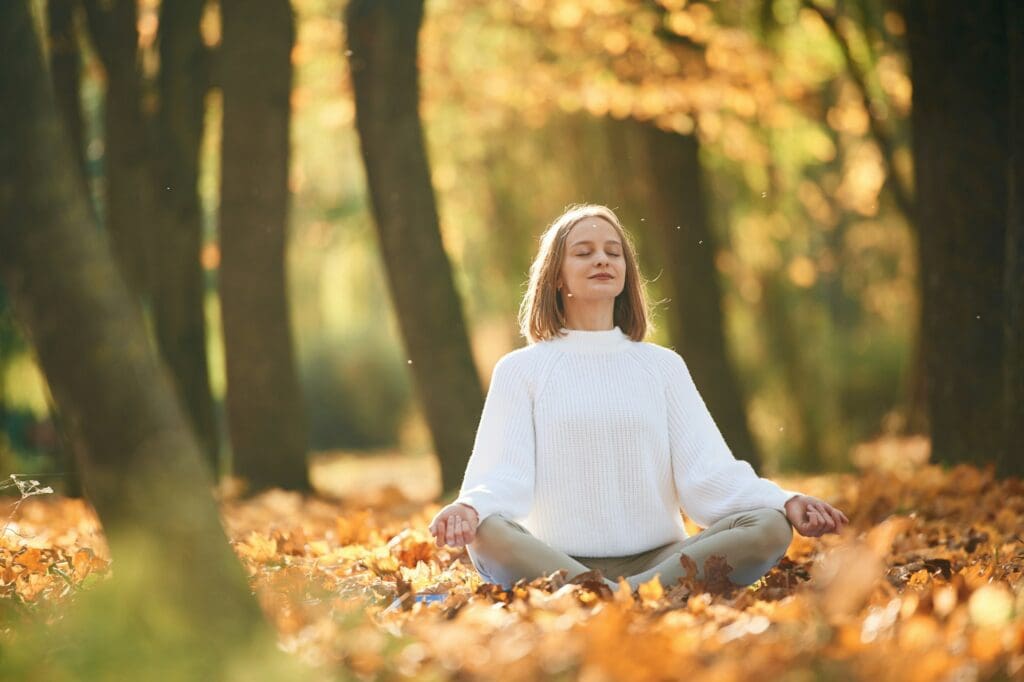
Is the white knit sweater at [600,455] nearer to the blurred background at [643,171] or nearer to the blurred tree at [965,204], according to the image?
the blurred background at [643,171]

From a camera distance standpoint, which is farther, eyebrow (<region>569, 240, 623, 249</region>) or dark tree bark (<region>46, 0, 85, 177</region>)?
dark tree bark (<region>46, 0, 85, 177</region>)

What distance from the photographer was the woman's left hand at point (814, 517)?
167 inches

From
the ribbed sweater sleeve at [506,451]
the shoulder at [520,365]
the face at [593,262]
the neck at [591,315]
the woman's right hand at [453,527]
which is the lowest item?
the woman's right hand at [453,527]

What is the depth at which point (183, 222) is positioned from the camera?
10180 mm

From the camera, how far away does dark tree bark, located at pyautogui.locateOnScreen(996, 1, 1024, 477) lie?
7094 mm

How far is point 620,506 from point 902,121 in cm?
1013

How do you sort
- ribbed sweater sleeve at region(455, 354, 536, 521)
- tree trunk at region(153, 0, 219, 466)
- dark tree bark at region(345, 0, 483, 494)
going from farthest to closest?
1. tree trunk at region(153, 0, 219, 466)
2. dark tree bark at region(345, 0, 483, 494)
3. ribbed sweater sleeve at region(455, 354, 536, 521)

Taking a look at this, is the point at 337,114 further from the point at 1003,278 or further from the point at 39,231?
the point at 39,231

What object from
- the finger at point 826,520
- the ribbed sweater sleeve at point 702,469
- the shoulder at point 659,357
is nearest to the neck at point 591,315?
the shoulder at point 659,357

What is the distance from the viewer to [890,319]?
1767 centimetres

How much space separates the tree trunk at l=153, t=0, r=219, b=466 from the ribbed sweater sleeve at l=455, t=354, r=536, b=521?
18.2 ft

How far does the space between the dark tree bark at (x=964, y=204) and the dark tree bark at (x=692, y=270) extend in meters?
3.44

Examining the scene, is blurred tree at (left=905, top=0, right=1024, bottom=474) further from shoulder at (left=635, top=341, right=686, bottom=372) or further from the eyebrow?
the eyebrow

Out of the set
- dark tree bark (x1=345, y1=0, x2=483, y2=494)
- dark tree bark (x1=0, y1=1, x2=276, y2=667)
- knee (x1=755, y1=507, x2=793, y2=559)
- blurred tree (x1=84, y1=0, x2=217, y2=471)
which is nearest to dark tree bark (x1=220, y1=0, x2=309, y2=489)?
dark tree bark (x1=345, y1=0, x2=483, y2=494)
